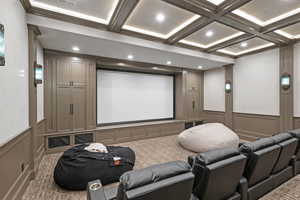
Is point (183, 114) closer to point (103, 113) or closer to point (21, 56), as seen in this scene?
point (103, 113)

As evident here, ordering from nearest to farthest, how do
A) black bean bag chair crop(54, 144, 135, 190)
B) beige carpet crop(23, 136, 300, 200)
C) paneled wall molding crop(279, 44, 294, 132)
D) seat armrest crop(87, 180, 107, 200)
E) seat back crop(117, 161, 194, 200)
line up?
seat back crop(117, 161, 194, 200) → seat armrest crop(87, 180, 107, 200) → beige carpet crop(23, 136, 300, 200) → black bean bag chair crop(54, 144, 135, 190) → paneled wall molding crop(279, 44, 294, 132)

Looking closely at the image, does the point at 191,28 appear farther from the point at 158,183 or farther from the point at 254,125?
the point at 254,125

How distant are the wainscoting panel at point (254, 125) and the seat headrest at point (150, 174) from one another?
4.80 m

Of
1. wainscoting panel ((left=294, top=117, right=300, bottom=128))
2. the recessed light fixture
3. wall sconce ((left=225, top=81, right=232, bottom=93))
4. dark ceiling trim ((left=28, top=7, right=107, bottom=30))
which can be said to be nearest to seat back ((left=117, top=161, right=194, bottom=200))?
dark ceiling trim ((left=28, top=7, right=107, bottom=30))

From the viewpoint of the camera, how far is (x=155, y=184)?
3.33 feet

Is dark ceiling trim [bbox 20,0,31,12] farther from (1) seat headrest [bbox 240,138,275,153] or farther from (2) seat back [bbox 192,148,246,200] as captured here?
(1) seat headrest [bbox 240,138,275,153]

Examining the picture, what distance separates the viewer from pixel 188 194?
1182 millimetres

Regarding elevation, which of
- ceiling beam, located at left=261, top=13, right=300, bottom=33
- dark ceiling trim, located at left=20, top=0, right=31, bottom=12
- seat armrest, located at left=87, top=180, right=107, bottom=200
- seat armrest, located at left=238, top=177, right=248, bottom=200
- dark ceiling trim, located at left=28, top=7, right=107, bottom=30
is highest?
ceiling beam, located at left=261, top=13, right=300, bottom=33

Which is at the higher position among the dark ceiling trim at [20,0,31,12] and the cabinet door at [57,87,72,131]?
Result: the dark ceiling trim at [20,0,31,12]

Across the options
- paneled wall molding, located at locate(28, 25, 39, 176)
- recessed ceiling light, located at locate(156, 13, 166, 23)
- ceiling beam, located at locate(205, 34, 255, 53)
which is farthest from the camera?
ceiling beam, located at locate(205, 34, 255, 53)

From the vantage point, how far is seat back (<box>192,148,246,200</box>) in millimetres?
1312

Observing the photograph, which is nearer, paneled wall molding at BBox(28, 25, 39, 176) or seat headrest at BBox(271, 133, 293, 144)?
seat headrest at BBox(271, 133, 293, 144)

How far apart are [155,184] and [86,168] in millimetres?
1710

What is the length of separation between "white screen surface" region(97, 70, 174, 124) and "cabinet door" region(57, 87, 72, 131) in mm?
919
